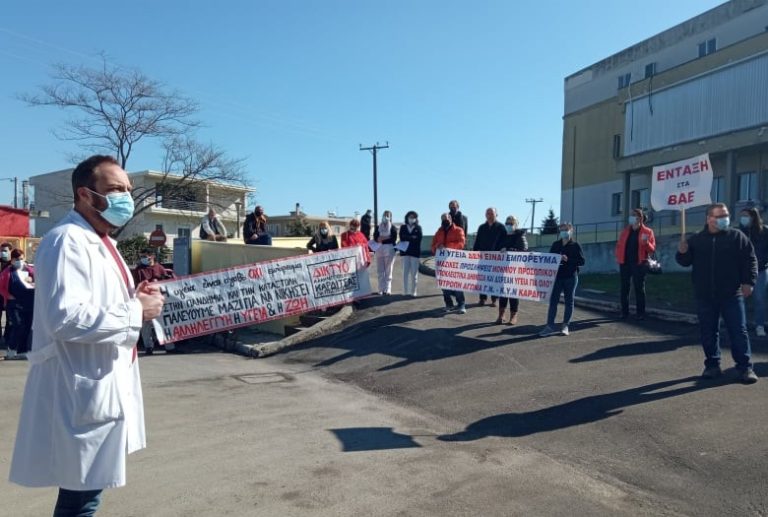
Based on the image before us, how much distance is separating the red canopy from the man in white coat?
21505 mm

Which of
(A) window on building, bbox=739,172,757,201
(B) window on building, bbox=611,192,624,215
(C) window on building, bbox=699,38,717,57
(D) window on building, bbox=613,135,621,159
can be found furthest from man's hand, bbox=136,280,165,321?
(D) window on building, bbox=613,135,621,159

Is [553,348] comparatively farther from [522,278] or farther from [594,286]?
[594,286]

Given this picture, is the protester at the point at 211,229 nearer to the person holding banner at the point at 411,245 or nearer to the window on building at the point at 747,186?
the person holding banner at the point at 411,245

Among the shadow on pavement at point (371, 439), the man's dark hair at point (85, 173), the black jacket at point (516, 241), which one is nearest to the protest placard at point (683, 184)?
the black jacket at point (516, 241)

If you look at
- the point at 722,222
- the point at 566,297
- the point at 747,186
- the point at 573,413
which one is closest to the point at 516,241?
the point at 566,297

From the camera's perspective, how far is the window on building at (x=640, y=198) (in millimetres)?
29402

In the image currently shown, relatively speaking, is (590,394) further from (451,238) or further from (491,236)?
(451,238)

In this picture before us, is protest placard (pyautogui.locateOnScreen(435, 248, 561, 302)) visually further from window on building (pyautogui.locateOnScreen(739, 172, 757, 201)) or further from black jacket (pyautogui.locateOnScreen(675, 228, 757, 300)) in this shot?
window on building (pyautogui.locateOnScreen(739, 172, 757, 201))

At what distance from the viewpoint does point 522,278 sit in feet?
34.7

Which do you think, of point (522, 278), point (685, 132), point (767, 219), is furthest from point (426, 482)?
point (685, 132)

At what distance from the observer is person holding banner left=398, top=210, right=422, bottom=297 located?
1292cm

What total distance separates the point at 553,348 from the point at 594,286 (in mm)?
8782

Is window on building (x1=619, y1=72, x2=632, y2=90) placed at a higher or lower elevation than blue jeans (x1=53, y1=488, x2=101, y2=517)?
higher

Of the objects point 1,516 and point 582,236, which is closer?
point 1,516
